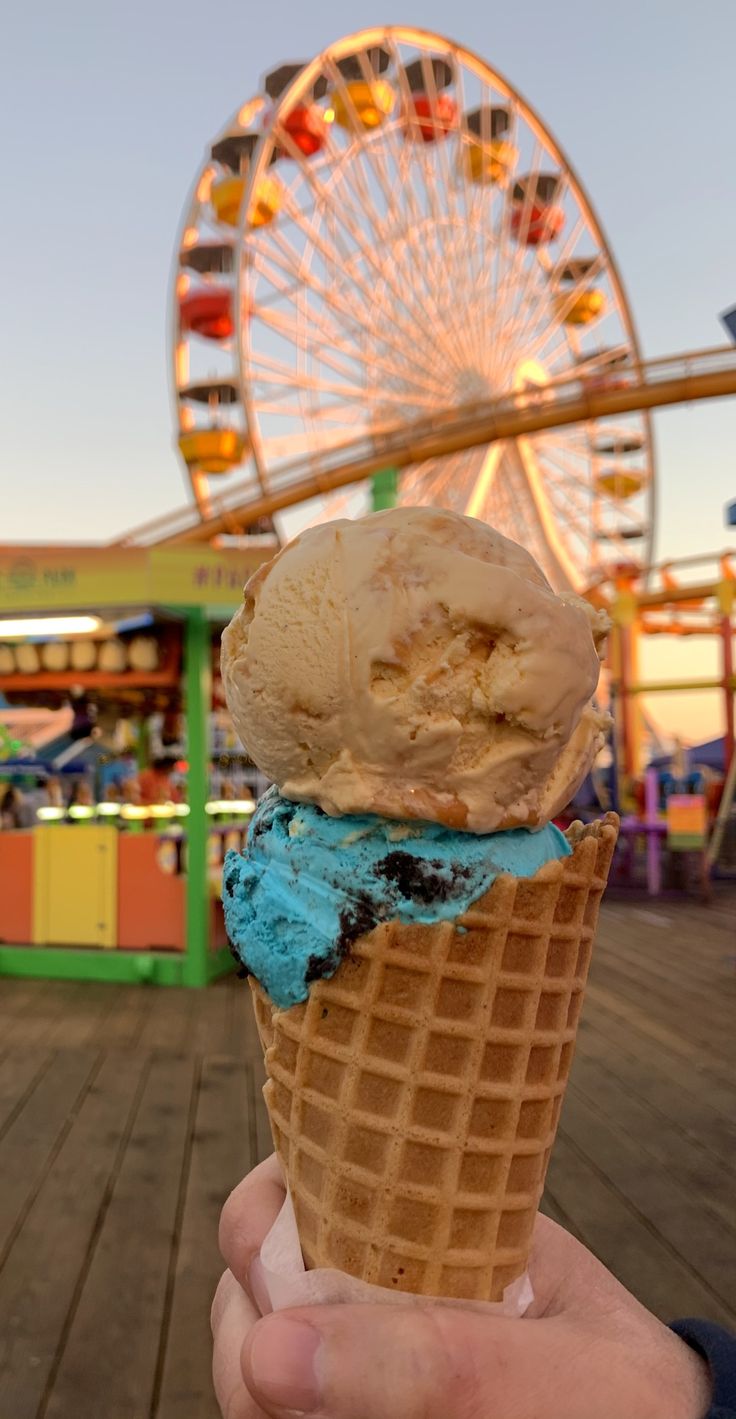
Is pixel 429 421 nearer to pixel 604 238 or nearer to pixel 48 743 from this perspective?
pixel 48 743

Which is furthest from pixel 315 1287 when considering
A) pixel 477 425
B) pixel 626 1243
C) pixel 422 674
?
pixel 477 425

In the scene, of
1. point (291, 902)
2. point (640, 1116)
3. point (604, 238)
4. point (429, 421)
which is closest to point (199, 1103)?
point (640, 1116)

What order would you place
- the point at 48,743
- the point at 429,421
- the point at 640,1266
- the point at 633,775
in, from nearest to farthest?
the point at 640,1266, the point at 633,775, the point at 48,743, the point at 429,421

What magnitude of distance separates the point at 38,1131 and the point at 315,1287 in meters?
2.26

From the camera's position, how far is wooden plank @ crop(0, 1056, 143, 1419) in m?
1.76

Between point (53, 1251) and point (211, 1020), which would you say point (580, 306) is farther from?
point (53, 1251)

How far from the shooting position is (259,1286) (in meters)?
1.02

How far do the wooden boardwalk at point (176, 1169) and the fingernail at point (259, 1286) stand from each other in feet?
2.81

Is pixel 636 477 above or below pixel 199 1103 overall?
above

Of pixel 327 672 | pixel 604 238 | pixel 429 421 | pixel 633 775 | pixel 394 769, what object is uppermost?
pixel 604 238

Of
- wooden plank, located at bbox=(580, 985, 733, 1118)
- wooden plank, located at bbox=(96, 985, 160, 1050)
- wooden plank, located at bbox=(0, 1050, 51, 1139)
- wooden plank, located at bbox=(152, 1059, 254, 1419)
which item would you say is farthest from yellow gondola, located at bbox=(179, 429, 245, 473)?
wooden plank, located at bbox=(152, 1059, 254, 1419)

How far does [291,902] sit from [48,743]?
1056cm

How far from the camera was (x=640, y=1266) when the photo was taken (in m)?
2.11

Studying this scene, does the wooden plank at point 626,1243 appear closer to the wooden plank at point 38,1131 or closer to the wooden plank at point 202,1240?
the wooden plank at point 202,1240
